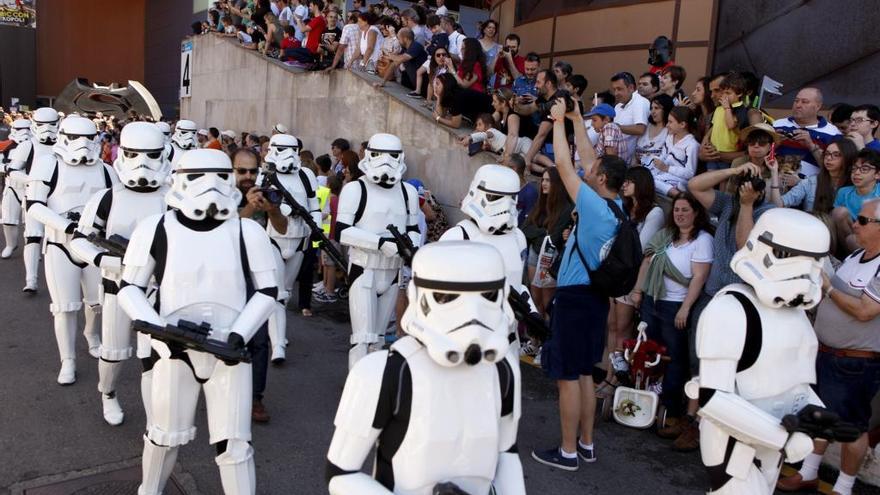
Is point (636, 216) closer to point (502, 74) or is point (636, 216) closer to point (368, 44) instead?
point (502, 74)

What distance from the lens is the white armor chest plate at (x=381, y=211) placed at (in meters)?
5.84

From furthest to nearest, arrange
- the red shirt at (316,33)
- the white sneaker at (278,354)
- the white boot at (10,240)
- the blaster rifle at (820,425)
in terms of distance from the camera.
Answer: the red shirt at (316,33) < the white boot at (10,240) < the white sneaker at (278,354) < the blaster rifle at (820,425)

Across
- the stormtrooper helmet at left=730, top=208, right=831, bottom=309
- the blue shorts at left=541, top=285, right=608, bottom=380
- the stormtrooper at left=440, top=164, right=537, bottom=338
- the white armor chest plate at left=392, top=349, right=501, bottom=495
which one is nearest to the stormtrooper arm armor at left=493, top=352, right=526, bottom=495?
the white armor chest plate at left=392, top=349, right=501, bottom=495

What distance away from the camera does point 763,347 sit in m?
3.14

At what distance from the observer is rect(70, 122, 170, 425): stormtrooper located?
4633mm

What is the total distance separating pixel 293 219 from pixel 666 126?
3.60m

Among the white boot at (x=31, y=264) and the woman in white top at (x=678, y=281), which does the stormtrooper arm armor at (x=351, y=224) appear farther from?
the white boot at (x=31, y=264)

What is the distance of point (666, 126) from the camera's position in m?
6.62

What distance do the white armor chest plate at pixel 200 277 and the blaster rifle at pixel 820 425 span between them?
269 centimetres

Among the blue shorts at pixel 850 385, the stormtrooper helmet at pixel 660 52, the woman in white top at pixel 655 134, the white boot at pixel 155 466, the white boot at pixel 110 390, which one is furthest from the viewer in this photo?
the stormtrooper helmet at pixel 660 52

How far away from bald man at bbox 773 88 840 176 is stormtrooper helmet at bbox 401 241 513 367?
400 cm

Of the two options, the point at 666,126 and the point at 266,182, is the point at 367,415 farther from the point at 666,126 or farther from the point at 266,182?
the point at 666,126

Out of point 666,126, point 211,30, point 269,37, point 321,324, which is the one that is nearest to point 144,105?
point 211,30

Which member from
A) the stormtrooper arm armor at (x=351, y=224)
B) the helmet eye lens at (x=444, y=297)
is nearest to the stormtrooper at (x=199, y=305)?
the helmet eye lens at (x=444, y=297)
